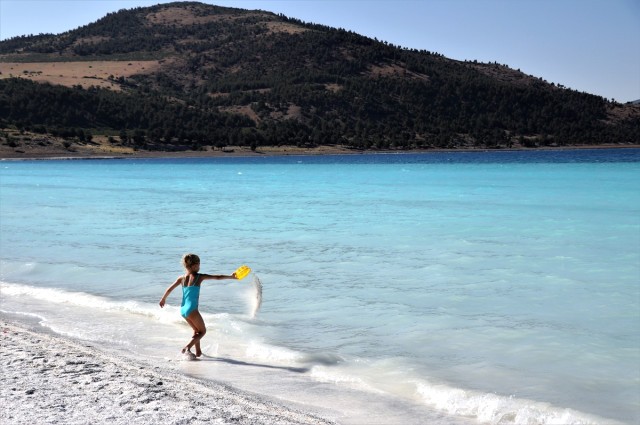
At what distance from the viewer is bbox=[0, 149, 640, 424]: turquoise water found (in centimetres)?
755

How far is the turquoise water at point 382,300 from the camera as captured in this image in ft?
24.8

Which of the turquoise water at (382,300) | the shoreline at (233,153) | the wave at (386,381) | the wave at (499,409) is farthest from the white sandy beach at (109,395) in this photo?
the shoreline at (233,153)

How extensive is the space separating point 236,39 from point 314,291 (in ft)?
592

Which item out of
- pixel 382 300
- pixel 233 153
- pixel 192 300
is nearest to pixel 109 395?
pixel 192 300

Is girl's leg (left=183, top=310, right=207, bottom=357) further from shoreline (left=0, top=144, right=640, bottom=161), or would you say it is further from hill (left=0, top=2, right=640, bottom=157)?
hill (left=0, top=2, right=640, bottom=157)

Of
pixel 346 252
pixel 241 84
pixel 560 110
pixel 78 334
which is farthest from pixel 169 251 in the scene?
Answer: pixel 560 110

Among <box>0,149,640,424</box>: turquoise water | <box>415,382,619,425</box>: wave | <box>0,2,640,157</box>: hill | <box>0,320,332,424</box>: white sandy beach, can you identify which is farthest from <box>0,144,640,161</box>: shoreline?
<box>415,382,619,425</box>: wave

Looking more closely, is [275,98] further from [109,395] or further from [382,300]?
[109,395]

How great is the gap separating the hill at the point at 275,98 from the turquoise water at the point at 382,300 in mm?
79420

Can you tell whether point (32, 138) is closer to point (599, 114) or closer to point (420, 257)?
point (420, 257)

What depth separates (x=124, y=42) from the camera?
193 m

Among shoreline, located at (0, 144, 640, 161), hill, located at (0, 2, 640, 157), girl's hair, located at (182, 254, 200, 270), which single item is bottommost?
shoreline, located at (0, 144, 640, 161)

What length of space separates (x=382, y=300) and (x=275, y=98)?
133343mm

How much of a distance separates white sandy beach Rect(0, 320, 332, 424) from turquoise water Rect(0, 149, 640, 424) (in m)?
0.71
